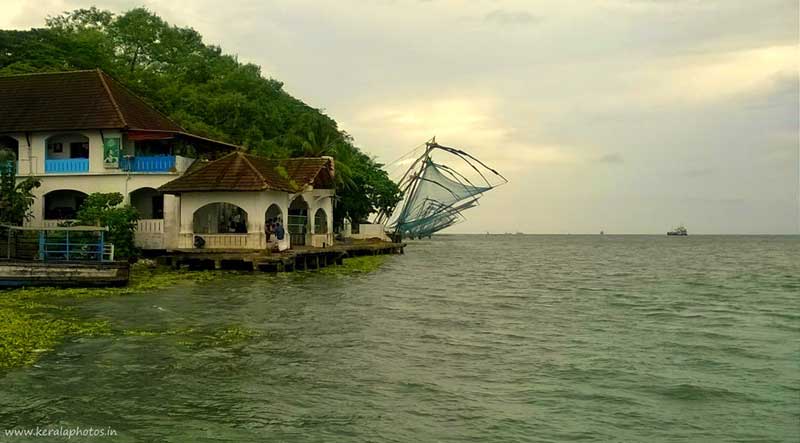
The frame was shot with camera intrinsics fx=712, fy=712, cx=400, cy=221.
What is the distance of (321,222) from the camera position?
3750 cm

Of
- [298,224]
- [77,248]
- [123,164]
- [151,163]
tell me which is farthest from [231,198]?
[298,224]

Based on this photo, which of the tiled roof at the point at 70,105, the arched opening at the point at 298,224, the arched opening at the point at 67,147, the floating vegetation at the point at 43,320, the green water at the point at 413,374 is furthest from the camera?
the arched opening at the point at 298,224

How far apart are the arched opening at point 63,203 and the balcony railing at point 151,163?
2943 mm

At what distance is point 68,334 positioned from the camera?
12.2 m

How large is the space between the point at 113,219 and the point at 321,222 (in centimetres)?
1449

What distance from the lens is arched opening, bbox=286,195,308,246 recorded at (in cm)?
3384

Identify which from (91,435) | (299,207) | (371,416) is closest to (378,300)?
(371,416)

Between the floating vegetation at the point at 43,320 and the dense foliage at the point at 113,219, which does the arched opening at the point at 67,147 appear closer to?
the dense foliage at the point at 113,219

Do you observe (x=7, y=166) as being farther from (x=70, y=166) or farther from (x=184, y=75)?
(x=184, y=75)

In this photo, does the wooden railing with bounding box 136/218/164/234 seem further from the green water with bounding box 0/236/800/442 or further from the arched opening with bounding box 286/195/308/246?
the green water with bounding box 0/236/800/442

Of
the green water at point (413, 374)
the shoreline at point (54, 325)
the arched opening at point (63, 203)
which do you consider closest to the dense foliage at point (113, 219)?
the shoreline at point (54, 325)

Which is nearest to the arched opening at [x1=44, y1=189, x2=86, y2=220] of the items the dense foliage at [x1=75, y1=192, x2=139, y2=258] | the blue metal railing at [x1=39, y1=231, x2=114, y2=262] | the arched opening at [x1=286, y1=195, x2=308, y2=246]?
the dense foliage at [x1=75, y1=192, x2=139, y2=258]

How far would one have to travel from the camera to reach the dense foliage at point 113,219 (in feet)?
78.7

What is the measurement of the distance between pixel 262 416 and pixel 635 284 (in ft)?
74.9
